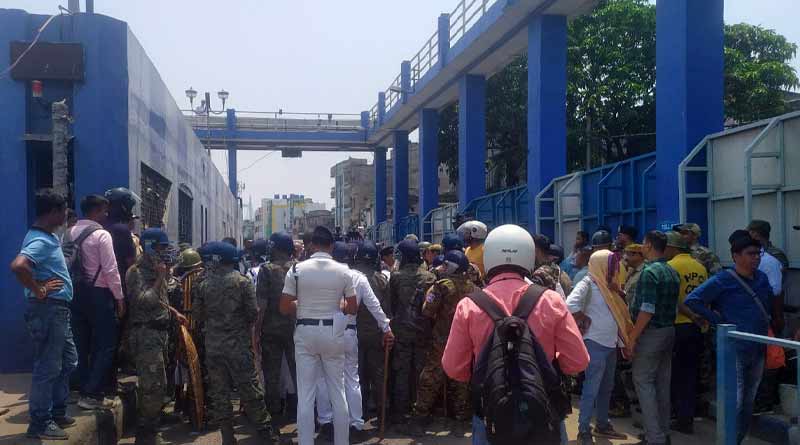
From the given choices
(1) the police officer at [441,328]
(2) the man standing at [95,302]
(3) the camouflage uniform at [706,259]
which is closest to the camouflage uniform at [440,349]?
(1) the police officer at [441,328]

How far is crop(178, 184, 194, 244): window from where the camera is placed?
14.0 meters

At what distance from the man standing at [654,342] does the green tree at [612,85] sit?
17519 millimetres

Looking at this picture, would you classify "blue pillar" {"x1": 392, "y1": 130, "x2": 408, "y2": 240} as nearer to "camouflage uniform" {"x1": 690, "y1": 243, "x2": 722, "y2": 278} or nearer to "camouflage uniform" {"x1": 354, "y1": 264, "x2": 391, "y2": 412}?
"camouflage uniform" {"x1": 354, "y1": 264, "x2": 391, "y2": 412}

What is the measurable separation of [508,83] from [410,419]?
1800cm

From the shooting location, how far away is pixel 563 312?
332 centimetres

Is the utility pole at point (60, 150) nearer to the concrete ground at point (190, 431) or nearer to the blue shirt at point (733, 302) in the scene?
the concrete ground at point (190, 431)

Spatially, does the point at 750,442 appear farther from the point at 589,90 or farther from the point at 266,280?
the point at 589,90

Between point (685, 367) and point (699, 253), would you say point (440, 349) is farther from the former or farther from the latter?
point (699, 253)

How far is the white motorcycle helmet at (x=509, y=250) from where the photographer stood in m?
3.50

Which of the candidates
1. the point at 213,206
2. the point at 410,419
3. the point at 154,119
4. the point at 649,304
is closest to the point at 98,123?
the point at 154,119

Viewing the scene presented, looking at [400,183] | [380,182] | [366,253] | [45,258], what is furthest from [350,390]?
[380,182]

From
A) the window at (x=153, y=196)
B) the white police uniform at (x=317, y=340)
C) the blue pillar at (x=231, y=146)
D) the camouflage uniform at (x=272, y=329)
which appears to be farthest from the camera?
Answer: the blue pillar at (x=231, y=146)

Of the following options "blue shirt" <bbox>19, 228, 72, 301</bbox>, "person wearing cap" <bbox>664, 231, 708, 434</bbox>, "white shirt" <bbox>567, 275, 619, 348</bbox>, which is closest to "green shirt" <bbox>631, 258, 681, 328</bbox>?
"white shirt" <bbox>567, 275, 619, 348</bbox>

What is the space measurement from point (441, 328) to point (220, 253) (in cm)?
216
